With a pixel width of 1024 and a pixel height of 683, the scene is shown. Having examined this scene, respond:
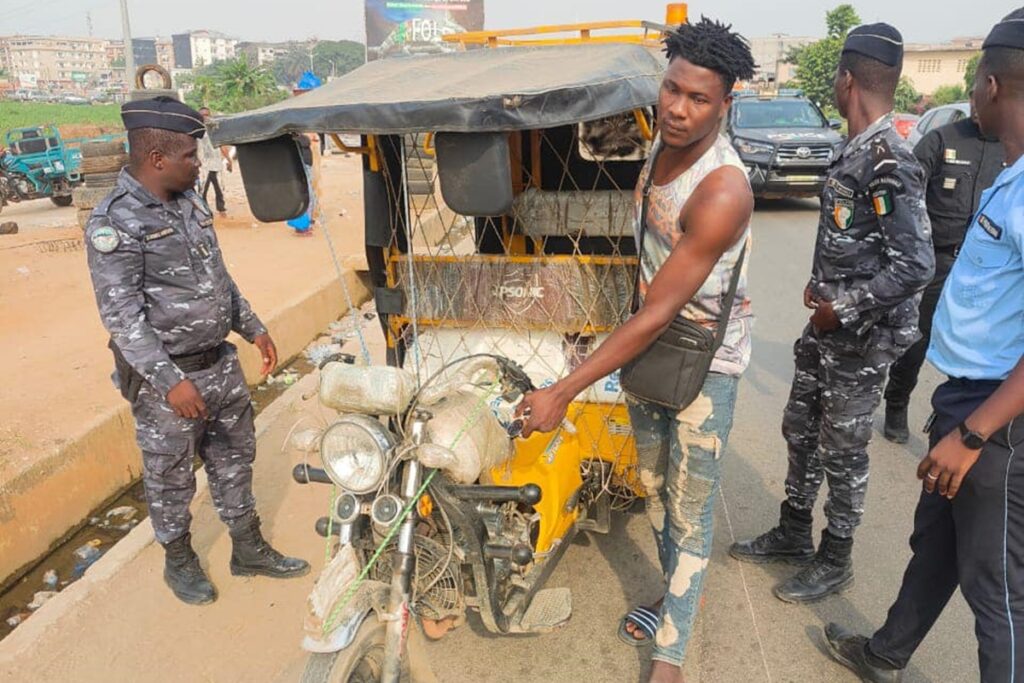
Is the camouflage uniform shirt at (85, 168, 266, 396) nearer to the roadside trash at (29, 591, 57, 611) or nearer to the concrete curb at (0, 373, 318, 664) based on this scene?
the concrete curb at (0, 373, 318, 664)

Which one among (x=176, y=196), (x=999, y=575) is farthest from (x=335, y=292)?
(x=999, y=575)

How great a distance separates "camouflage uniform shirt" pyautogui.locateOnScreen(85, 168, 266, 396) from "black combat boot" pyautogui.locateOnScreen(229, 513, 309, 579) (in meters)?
0.83

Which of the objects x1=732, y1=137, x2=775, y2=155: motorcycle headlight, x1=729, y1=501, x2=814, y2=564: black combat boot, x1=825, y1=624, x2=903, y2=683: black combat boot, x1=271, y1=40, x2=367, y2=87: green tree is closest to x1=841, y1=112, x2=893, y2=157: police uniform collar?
x1=729, y1=501, x2=814, y2=564: black combat boot

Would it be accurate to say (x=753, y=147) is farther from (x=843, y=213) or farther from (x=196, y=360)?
(x=196, y=360)

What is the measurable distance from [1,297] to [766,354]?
720cm

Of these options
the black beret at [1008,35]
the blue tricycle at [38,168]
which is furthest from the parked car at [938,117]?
the blue tricycle at [38,168]

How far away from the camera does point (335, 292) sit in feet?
24.9

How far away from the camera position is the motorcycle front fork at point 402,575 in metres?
2.00

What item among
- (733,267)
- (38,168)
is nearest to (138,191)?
(733,267)

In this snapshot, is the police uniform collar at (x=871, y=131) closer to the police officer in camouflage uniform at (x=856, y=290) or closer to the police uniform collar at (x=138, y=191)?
the police officer in camouflage uniform at (x=856, y=290)

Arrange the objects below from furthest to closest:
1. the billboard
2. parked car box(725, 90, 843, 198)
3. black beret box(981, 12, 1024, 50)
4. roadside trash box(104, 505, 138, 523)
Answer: the billboard → parked car box(725, 90, 843, 198) → roadside trash box(104, 505, 138, 523) → black beret box(981, 12, 1024, 50)

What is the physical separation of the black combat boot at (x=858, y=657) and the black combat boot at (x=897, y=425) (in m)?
2.03

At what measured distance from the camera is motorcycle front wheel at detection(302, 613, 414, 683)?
6.32 feet

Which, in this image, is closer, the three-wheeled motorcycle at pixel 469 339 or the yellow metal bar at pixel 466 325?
the three-wheeled motorcycle at pixel 469 339
